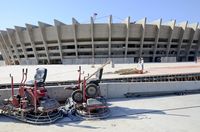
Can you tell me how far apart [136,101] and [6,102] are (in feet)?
17.8

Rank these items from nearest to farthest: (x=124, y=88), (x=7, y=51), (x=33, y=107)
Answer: (x=33, y=107) < (x=124, y=88) < (x=7, y=51)

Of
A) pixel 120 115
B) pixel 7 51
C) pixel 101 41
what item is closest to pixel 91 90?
pixel 120 115

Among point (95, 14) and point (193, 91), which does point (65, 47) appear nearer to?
point (95, 14)

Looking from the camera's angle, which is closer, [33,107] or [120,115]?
[33,107]

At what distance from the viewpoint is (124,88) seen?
37.8 feet

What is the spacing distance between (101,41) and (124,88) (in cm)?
3969

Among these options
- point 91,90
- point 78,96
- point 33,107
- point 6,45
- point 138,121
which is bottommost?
point 138,121

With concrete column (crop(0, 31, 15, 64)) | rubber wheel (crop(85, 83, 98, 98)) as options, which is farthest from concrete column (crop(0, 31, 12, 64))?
rubber wheel (crop(85, 83, 98, 98))

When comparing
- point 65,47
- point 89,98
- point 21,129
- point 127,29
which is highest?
point 127,29

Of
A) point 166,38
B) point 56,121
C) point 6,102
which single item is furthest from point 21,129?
point 166,38

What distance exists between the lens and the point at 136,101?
10664 mm

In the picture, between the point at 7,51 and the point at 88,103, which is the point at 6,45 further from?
the point at 88,103

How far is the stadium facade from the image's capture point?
48844mm

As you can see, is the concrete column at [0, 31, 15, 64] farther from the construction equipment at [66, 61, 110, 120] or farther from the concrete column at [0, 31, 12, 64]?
the construction equipment at [66, 61, 110, 120]
